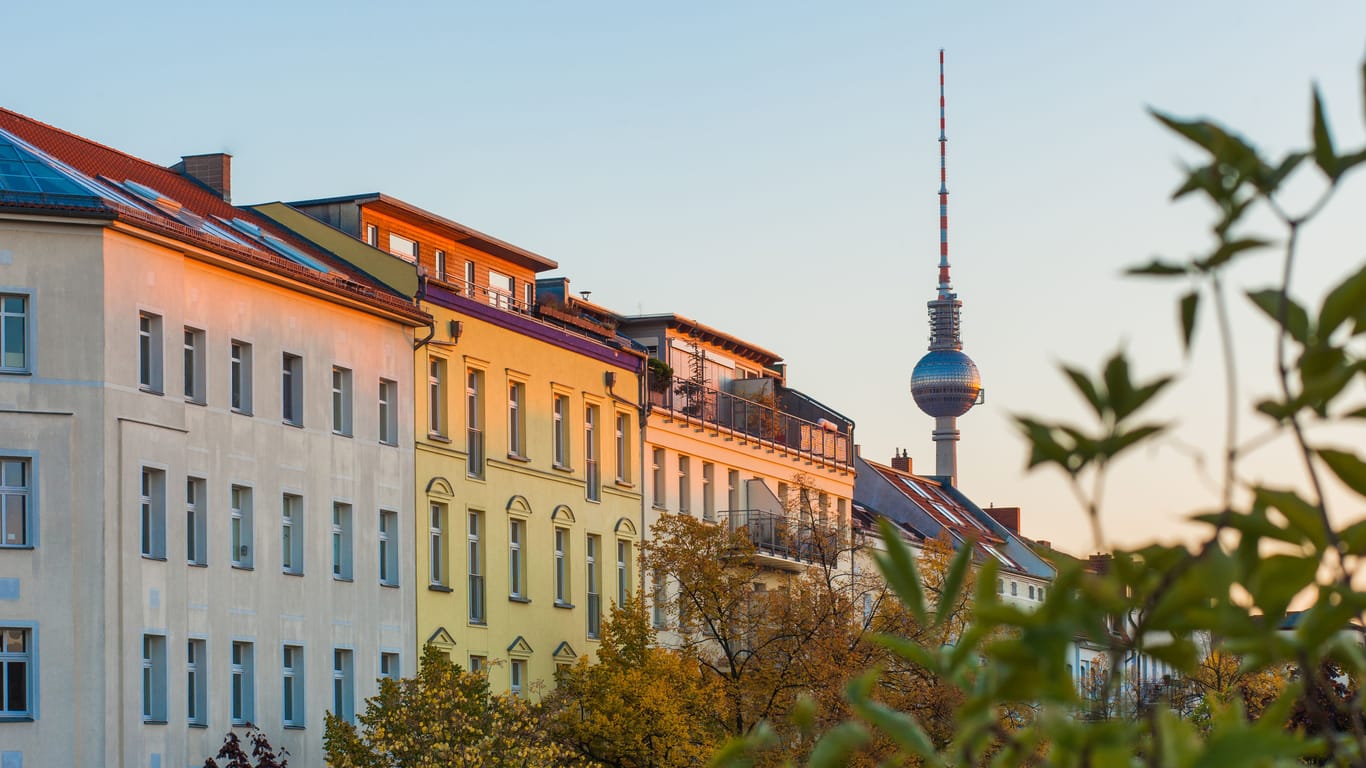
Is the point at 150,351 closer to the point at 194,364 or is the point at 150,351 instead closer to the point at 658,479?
the point at 194,364

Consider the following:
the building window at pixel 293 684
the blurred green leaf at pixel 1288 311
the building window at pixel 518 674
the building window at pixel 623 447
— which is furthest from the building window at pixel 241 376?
the blurred green leaf at pixel 1288 311

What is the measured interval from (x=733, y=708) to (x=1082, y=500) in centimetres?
4619

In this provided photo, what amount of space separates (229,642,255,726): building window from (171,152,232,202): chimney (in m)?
13.0

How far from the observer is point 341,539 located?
4572 centimetres

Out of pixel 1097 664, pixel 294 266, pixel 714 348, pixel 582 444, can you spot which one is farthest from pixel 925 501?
pixel 294 266

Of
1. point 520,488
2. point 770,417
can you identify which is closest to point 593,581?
point 520,488

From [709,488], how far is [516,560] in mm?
12310

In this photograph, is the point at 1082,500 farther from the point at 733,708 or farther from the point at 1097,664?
the point at 1097,664

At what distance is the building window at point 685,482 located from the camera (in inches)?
2435

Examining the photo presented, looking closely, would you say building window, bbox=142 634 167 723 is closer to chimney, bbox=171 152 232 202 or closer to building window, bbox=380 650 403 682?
building window, bbox=380 650 403 682

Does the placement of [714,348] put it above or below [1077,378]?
above

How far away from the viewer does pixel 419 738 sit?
131 feet

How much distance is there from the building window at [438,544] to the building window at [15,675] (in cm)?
1234

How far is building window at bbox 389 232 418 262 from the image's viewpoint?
51.8 meters
